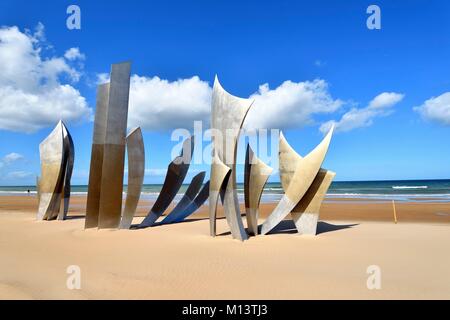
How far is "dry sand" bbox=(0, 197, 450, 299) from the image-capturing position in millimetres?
4789

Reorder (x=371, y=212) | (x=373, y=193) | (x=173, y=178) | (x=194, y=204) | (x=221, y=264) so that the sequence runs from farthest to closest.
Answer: (x=373, y=193) < (x=371, y=212) < (x=194, y=204) < (x=173, y=178) < (x=221, y=264)

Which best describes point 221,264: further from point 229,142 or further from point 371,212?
point 371,212

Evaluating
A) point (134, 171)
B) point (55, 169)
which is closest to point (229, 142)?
point (134, 171)

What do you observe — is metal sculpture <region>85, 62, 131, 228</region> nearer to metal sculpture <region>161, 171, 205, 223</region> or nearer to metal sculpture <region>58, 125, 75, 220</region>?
metal sculpture <region>161, 171, 205, 223</region>

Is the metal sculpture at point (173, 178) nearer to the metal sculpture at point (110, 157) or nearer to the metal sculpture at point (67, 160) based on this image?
the metal sculpture at point (110, 157)

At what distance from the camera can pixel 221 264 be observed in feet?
20.6

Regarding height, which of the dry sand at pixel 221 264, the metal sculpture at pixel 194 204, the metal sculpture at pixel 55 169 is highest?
the metal sculpture at pixel 55 169

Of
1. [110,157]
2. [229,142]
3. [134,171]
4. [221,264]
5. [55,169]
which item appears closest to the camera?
[221,264]

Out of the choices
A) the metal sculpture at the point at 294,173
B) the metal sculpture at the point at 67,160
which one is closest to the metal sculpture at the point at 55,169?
the metal sculpture at the point at 67,160

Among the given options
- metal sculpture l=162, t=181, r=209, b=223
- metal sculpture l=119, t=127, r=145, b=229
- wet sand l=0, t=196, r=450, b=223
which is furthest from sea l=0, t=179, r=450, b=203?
metal sculpture l=119, t=127, r=145, b=229

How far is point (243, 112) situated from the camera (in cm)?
845

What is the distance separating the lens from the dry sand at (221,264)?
4789 millimetres

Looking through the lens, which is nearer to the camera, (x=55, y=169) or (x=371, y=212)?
(x=55, y=169)
